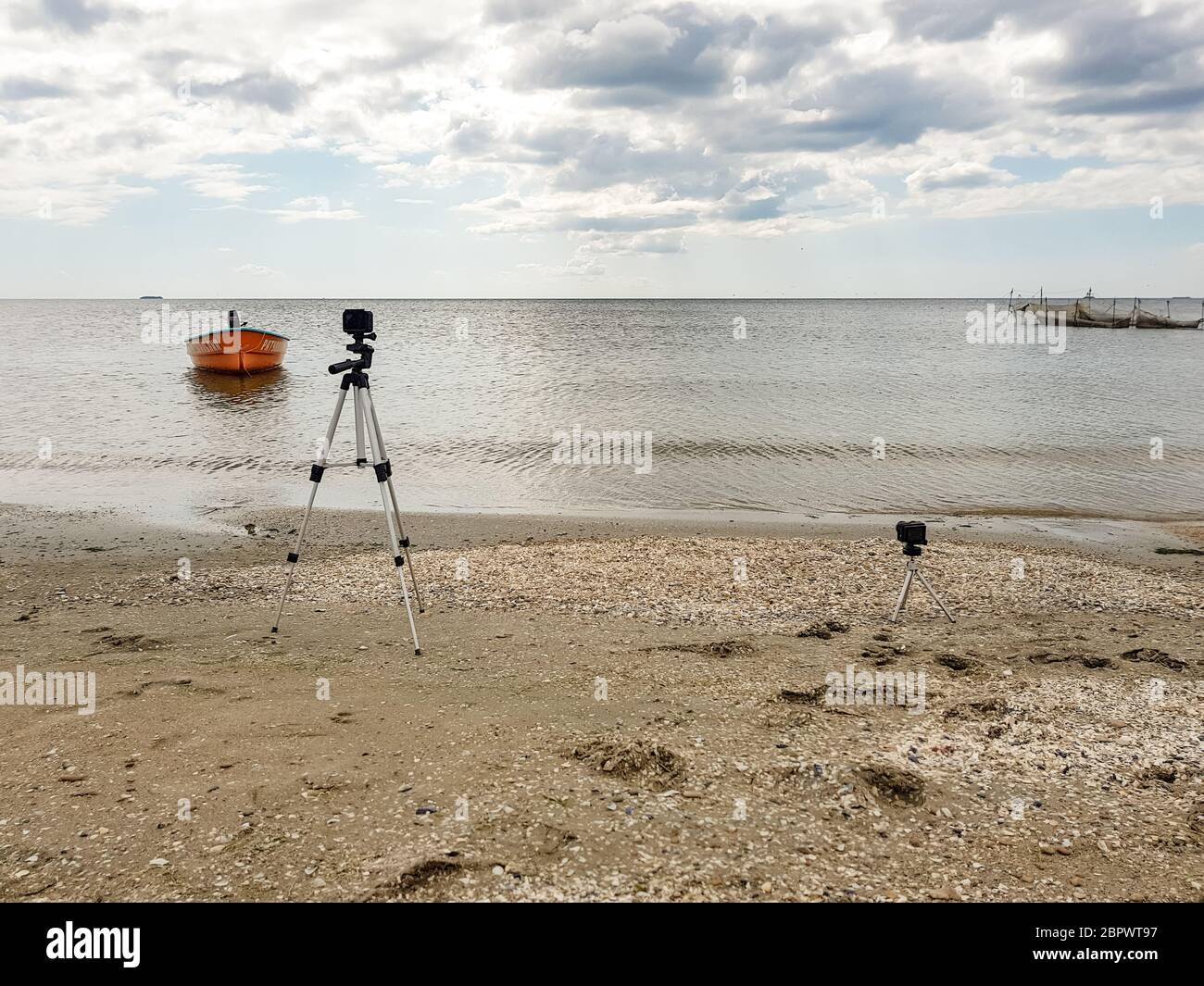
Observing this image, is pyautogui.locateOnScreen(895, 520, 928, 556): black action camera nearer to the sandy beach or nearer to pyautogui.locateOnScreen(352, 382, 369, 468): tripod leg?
the sandy beach

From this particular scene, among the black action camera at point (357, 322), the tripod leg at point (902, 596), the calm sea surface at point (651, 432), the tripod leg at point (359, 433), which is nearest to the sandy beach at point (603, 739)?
the tripod leg at point (902, 596)

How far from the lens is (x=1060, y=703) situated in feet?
24.2

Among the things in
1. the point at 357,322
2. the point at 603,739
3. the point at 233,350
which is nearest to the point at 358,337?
the point at 357,322

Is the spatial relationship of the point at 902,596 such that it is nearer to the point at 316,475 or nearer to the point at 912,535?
the point at 912,535

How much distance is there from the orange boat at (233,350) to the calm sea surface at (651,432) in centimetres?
119

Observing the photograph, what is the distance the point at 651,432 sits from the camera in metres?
29.0

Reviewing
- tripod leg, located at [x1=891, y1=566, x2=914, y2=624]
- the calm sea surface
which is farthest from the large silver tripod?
the calm sea surface

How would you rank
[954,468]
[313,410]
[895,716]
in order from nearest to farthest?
[895,716], [954,468], [313,410]

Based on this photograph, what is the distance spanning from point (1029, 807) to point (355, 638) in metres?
6.80

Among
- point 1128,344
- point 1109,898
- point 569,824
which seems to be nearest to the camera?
point 1109,898

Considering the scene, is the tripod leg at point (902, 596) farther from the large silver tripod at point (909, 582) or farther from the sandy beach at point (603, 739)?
the sandy beach at point (603, 739)

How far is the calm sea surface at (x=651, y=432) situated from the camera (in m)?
19.6
